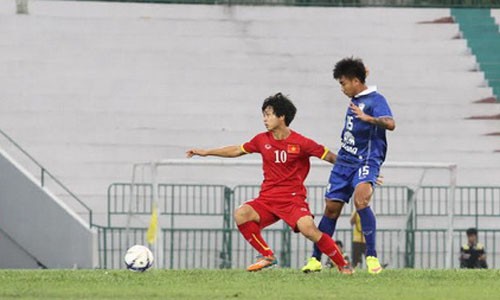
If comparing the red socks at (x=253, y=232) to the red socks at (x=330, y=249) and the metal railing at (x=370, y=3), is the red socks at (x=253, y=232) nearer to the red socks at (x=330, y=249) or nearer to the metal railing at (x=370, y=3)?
the red socks at (x=330, y=249)

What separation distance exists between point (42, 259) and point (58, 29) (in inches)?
240

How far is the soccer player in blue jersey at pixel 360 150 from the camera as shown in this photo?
52.4 feet

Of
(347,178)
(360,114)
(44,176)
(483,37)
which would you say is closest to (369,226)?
(347,178)

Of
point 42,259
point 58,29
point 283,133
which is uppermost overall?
point 58,29

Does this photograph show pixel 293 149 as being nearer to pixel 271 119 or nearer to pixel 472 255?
pixel 271 119

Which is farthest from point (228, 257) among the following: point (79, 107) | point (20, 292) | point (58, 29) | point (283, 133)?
point (20, 292)

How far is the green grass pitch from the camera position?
13781mm

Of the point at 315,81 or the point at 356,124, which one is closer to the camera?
the point at 356,124

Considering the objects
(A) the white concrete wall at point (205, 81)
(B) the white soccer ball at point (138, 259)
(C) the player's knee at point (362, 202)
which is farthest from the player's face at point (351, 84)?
(A) the white concrete wall at point (205, 81)

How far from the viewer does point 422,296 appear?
45.2 feet

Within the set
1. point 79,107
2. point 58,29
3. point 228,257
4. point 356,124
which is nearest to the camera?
point 356,124

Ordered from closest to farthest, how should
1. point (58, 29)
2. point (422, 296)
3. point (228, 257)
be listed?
point (422, 296)
point (228, 257)
point (58, 29)

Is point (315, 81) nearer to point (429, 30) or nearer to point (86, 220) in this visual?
point (429, 30)

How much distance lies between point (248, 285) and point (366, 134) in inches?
83.1
